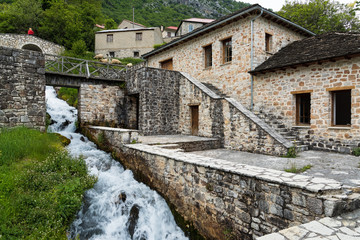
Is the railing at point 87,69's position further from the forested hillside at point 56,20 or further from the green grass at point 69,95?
the forested hillside at point 56,20

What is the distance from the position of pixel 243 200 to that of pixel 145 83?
8.00 metres

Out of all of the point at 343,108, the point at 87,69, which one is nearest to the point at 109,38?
the point at 87,69

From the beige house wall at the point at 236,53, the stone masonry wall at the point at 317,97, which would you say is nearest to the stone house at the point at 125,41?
the beige house wall at the point at 236,53

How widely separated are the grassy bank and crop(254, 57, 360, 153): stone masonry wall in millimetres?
8189

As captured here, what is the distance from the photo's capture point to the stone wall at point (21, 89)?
8.61 metres

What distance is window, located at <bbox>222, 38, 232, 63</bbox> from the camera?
38.9 feet

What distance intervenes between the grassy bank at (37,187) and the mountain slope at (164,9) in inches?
1746

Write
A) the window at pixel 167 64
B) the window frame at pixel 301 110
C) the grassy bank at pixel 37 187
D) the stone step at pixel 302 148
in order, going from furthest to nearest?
the window at pixel 167 64
the window frame at pixel 301 110
the stone step at pixel 302 148
the grassy bank at pixel 37 187

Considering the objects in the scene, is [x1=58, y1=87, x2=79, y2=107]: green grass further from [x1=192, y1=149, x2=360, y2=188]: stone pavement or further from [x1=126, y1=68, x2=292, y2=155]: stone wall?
[x1=192, y1=149, x2=360, y2=188]: stone pavement

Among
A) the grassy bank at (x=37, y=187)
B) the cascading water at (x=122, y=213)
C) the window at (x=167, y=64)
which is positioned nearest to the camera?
the grassy bank at (x=37, y=187)

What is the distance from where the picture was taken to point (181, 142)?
327 inches

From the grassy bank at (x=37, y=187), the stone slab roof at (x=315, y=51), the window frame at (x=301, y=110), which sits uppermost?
the stone slab roof at (x=315, y=51)

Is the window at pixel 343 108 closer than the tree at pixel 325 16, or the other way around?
the window at pixel 343 108

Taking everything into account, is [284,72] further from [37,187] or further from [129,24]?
[129,24]
